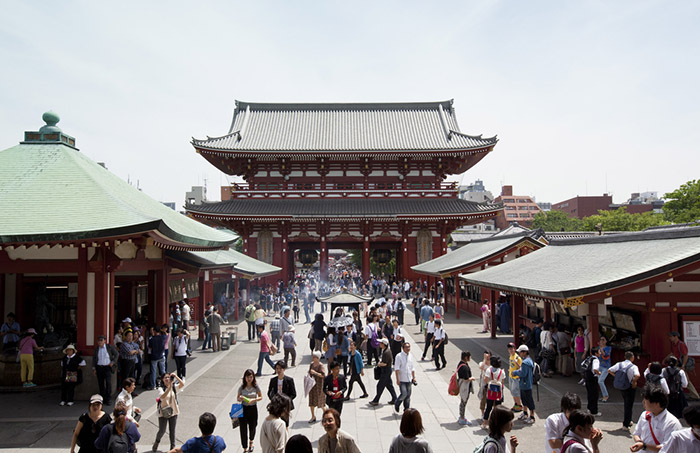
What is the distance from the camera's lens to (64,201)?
1156cm

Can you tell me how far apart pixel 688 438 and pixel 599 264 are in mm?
8415

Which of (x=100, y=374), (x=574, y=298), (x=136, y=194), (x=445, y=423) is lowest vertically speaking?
(x=445, y=423)

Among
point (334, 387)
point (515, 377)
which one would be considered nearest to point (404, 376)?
point (334, 387)

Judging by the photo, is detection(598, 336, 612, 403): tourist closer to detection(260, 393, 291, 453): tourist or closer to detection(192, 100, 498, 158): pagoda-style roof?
detection(260, 393, 291, 453): tourist

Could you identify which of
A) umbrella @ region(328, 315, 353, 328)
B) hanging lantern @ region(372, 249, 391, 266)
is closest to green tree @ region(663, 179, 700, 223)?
hanging lantern @ region(372, 249, 391, 266)

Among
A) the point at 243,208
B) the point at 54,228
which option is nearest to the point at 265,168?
the point at 243,208

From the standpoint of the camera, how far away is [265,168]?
3731cm

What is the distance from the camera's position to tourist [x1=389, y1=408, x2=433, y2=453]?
5129 millimetres

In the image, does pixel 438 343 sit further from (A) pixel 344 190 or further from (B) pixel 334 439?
(A) pixel 344 190

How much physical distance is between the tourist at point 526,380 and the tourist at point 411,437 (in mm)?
4821

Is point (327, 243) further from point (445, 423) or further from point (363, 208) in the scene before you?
point (445, 423)

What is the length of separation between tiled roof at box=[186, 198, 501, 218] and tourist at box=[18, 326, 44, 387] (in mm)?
22241

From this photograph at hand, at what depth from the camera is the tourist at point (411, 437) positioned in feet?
16.8

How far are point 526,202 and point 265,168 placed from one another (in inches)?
4148
